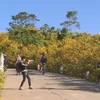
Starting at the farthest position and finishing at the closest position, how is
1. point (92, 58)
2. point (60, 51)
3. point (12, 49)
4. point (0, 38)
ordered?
point (0, 38) → point (12, 49) → point (60, 51) → point (92, 58)

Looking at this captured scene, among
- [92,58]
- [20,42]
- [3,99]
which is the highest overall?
[20,42]

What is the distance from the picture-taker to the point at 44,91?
48.9 ft

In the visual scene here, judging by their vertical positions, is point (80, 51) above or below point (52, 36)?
below

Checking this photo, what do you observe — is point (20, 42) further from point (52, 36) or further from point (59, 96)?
point (59, 96)

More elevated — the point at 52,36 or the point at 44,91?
the point at 52,36

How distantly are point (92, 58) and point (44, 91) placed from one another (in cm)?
1027

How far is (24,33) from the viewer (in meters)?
51.9

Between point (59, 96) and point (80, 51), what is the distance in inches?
566

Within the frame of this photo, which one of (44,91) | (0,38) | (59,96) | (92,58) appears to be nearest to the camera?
(59,96)

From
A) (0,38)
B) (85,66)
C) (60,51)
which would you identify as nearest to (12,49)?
(0,38)

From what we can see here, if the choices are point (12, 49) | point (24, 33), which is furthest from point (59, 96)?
point (24, 33)

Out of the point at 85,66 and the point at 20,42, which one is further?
the point at 20,42

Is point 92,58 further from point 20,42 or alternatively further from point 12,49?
point 20,42

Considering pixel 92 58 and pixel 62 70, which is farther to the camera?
pixel 62 70
